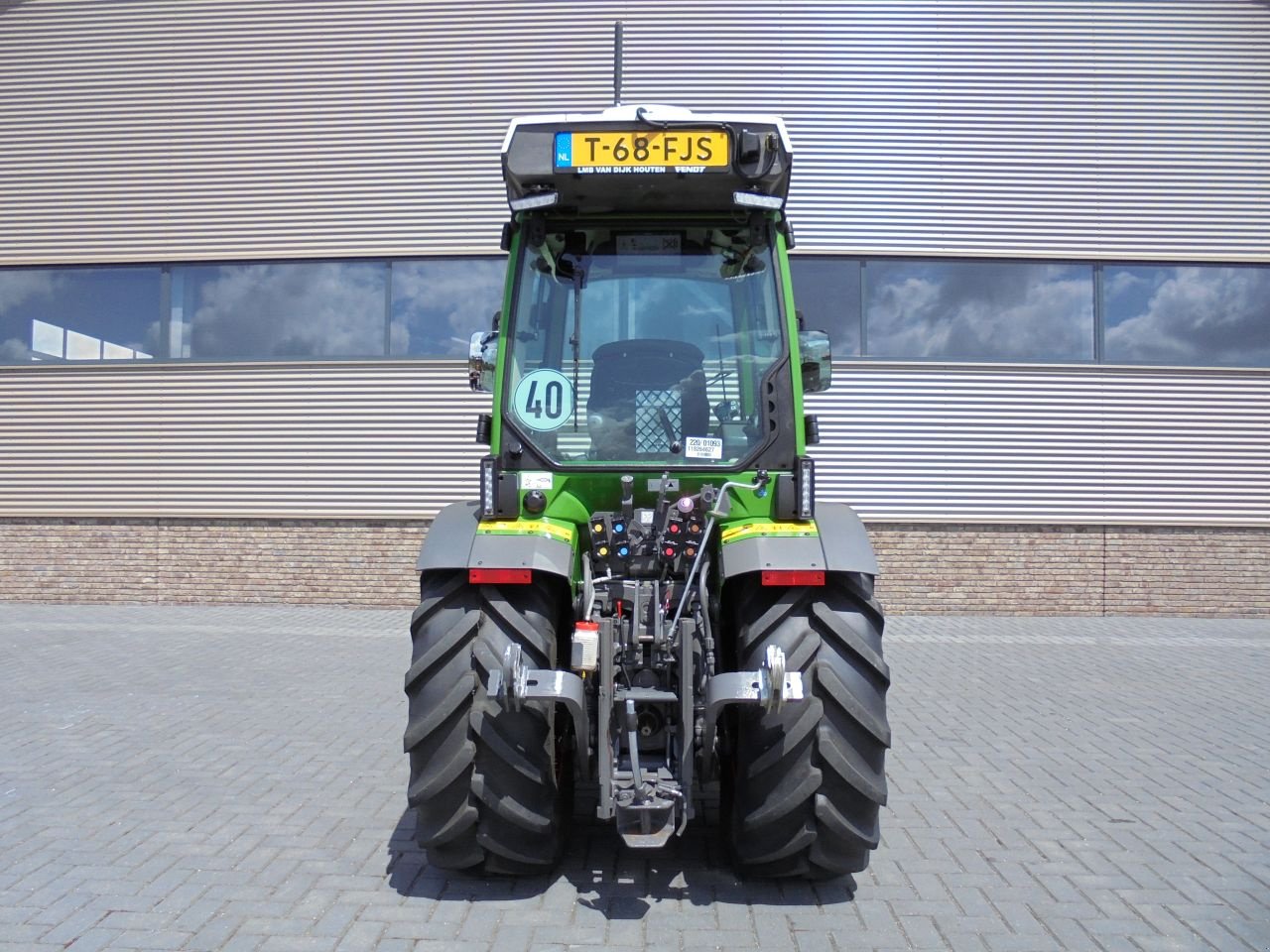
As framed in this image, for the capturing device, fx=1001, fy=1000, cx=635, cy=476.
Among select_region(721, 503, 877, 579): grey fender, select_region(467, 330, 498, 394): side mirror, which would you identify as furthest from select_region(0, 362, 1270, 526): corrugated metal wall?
select_region(721, 503, 877, 579): grey fender

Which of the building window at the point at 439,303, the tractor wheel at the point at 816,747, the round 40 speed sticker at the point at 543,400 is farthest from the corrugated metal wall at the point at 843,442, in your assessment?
the tractor wheel at the point at 816,747

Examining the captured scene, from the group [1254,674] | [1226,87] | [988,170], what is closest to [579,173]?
[1254,674]

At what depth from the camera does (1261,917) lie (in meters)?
3.56

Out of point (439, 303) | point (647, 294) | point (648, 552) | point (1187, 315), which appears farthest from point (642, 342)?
point (1187, 315)

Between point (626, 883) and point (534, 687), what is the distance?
0.99m

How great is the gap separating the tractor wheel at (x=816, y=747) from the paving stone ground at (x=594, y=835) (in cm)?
23

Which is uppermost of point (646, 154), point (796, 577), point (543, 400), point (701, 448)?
point (646, 154)

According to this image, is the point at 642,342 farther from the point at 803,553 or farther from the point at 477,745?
the point at 477,745

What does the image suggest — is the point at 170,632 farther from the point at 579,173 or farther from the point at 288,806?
the point at 579,173

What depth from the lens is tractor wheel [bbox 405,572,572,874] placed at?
3.55 metres

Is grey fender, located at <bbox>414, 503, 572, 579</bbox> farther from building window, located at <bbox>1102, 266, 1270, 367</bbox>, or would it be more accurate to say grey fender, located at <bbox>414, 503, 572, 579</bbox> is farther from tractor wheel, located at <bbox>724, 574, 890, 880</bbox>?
building window, located at <bbox>1102, 266, 1270, 367</bbox>

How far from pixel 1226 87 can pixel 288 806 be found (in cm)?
1290

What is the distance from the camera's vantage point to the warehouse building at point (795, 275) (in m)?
11.8

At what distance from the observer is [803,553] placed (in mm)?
3650
